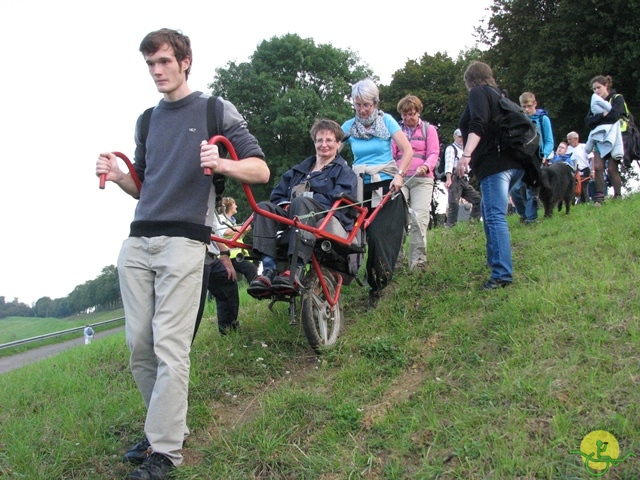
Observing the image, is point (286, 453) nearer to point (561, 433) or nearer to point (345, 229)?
point (561, 433)

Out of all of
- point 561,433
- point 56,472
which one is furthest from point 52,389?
point 561,433

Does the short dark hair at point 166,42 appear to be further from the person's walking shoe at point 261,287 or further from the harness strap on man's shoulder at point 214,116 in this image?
the person's walking shoe at point 261,287

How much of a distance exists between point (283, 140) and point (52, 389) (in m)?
27.2

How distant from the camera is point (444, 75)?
35.3 meters

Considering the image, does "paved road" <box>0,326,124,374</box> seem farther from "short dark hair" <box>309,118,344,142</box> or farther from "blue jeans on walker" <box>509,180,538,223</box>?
"blue jeans on walker" <box>509,180,538,223</box>

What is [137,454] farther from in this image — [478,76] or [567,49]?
[567,49]

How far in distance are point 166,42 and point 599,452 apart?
3.26m

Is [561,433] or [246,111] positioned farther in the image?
[246,111]

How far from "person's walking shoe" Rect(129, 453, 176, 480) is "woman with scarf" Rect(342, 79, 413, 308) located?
3.21 meters

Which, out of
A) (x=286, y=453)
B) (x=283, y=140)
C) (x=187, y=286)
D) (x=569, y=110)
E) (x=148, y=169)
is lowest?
(x=286, y=453)

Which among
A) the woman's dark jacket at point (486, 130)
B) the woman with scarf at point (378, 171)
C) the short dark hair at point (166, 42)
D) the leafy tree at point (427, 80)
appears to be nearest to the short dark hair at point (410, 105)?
the woman with scarf at point (378, 171)

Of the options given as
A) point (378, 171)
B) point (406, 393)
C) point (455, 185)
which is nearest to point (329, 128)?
point (378, 171)

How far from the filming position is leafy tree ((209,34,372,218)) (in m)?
31.3

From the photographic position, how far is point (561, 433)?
3334 millimetres
